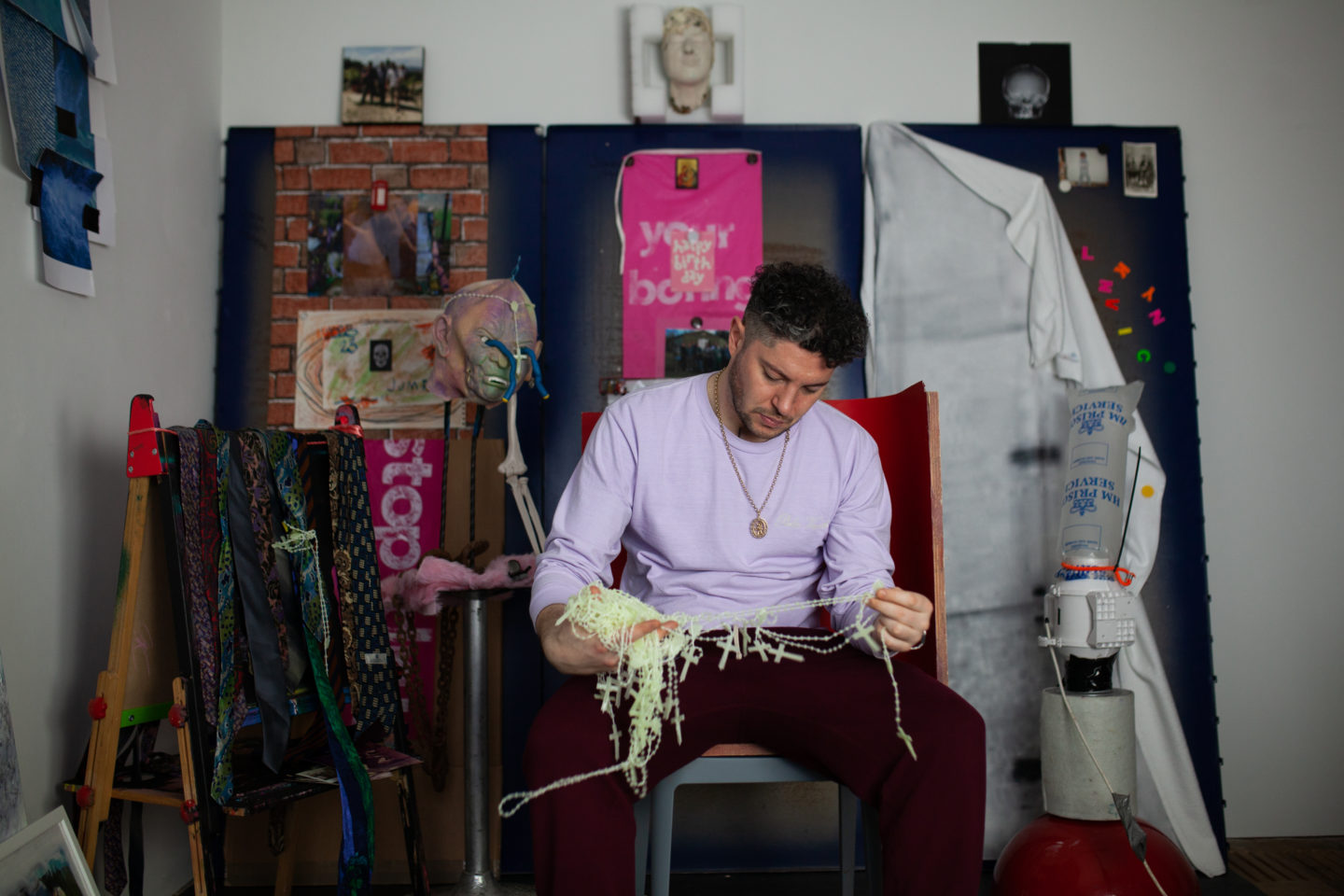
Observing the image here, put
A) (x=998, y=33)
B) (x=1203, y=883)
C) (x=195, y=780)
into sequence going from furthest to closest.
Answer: (x=998, y=33) < (x=1203, y=883) < (x=195, y=780)

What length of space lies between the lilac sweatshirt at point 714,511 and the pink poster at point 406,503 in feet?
3.38

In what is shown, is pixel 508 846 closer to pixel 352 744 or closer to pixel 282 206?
pixel 352 744

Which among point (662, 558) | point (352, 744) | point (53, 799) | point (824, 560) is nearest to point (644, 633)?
point (662, 558)

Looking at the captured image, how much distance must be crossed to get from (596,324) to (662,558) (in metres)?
1.16

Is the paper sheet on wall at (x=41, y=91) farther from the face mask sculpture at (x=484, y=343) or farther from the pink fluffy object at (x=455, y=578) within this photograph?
the pink fluffy object at (x=455, y=578)

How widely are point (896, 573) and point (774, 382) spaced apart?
1.98 feet

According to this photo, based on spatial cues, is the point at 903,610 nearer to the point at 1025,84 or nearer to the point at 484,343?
the point at 484,343

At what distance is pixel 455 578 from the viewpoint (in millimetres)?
2293

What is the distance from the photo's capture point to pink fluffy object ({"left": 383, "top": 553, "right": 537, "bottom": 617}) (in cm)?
230

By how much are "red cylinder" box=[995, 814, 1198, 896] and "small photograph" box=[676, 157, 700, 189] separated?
197 cm

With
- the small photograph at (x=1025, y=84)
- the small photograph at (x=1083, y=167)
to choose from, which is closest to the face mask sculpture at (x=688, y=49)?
the small photograph at (x=1025, y=84)

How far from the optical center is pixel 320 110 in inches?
114

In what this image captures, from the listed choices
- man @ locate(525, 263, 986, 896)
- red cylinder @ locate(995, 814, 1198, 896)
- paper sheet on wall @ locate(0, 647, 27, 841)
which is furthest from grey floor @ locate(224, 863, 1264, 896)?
paper sheet on wall @ locate(0, 647, 27, 841)

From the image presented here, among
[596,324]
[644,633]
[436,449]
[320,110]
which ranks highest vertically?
[320,110]
